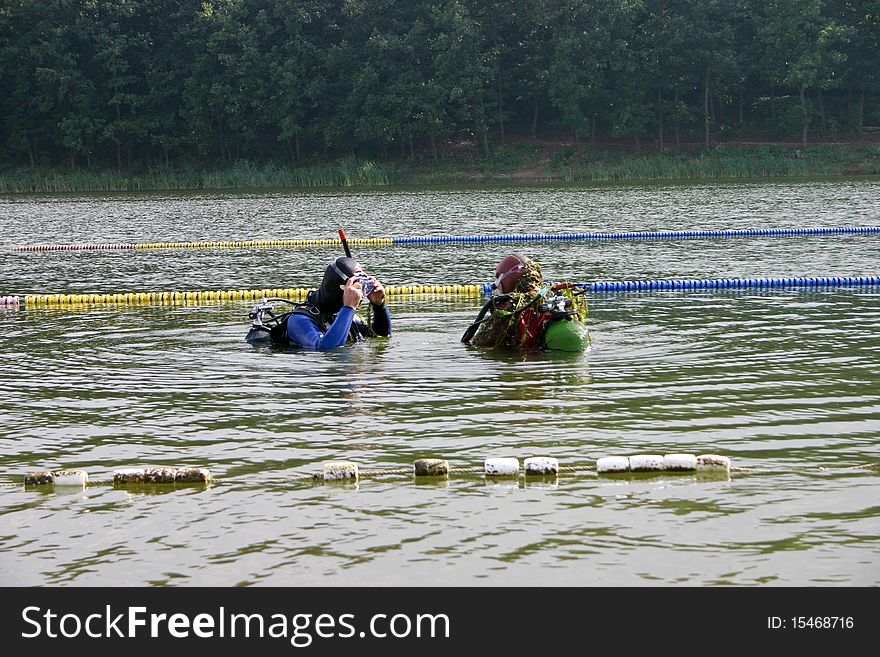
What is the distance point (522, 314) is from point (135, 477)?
17.5 feet

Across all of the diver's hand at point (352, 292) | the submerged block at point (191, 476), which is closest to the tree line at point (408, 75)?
the diver's hand at point (352, 292)

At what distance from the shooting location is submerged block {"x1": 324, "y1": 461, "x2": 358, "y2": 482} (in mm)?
7355

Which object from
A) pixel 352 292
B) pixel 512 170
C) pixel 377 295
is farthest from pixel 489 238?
pixel 512 170

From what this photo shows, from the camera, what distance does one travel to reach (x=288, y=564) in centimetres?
596

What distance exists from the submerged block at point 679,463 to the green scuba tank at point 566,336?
4.52m

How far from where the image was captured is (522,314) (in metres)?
12.0

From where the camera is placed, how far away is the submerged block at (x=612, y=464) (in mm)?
7320

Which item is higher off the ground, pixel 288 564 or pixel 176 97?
pixel 176 97

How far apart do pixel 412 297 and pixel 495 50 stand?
5904 cm

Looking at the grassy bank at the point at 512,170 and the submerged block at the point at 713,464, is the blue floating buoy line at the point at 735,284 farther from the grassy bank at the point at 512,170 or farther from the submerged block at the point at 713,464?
the grassy bank at the point at 512,170

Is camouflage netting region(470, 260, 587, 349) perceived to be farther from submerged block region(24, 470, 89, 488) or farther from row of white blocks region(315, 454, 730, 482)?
submerged block region(24, 470, 89, 488)

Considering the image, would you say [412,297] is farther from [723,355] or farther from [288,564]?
[288,564]
